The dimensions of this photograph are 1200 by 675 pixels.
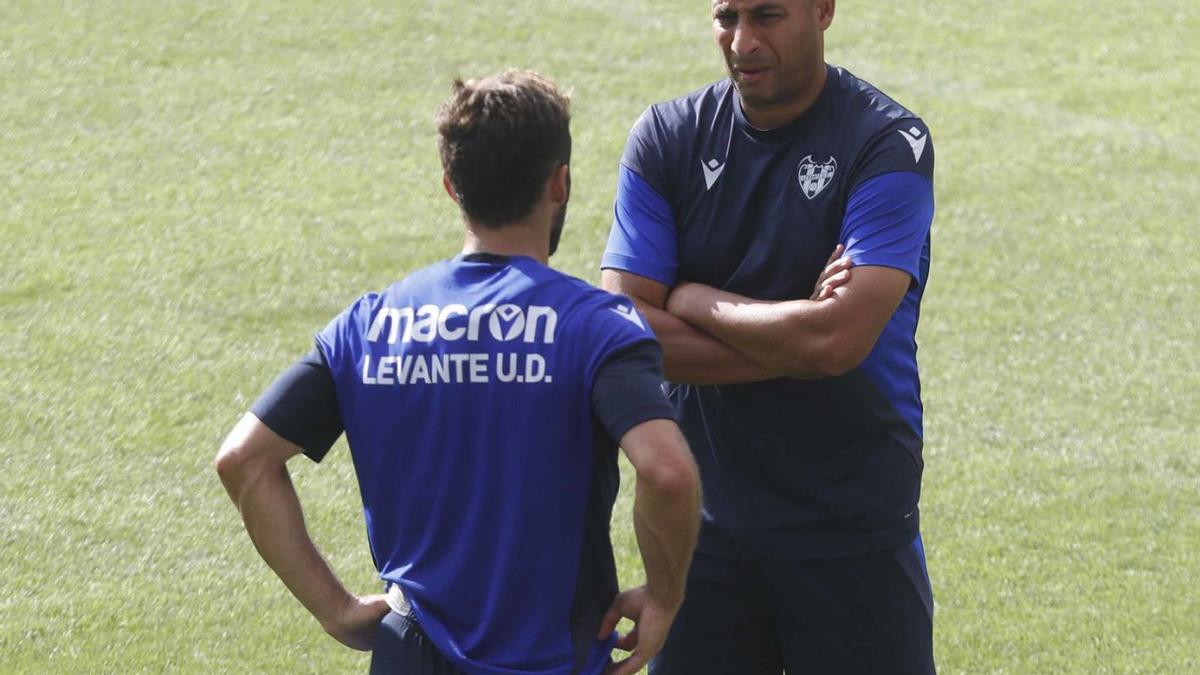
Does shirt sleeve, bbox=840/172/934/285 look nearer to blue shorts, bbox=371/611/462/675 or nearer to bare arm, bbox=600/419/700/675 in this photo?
bare arm, bbox=600/419/700/675

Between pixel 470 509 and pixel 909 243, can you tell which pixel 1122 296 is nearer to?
pixel 909 243

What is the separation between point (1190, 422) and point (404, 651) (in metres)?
4.48

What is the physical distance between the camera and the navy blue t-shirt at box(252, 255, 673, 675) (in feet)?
8.91

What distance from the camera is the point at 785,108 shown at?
3.45 meters

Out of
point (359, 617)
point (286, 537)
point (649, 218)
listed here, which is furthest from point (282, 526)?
point (649, 218)

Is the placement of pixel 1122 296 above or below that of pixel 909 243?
below

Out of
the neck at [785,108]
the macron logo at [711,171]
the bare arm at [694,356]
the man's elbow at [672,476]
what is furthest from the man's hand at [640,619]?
the neck at [785,108]

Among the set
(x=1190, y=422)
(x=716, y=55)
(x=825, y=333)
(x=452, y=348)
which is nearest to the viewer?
(x=452, y=348)

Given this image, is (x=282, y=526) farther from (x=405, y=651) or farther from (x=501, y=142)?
(x=501, y=142)

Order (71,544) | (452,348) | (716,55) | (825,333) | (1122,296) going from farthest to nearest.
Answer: (716,55)
(1122,296)
(71,544)
(825,333)
(452,348)

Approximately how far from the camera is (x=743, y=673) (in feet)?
11.9

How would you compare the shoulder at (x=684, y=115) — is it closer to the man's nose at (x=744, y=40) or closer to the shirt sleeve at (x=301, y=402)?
the man's nose at (x=744, y=40)

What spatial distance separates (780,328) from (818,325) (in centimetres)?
7

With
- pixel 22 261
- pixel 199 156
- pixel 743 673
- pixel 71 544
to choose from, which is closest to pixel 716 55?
pixel 199 156
